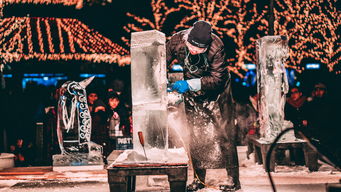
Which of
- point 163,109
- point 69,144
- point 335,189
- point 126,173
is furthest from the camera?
point 69,144

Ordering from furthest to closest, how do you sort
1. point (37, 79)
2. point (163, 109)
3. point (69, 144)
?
point (37, 79) → point (69, 144) → point (163, 109)

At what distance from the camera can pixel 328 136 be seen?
7.75 metres

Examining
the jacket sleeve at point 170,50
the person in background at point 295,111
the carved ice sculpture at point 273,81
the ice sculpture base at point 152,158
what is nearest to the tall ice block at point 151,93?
the ice sculpture base at point 152,158

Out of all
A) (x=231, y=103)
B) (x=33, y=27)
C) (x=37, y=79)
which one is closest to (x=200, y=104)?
(x=231, y=103)

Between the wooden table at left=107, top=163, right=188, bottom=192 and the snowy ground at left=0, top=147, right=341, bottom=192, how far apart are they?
1.39 meters

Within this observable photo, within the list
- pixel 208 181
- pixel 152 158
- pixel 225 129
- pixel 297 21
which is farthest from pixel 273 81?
pixel 297 21

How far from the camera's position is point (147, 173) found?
4.02m

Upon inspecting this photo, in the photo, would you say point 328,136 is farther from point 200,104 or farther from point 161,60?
point 161,60

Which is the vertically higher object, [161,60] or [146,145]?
[161,60]

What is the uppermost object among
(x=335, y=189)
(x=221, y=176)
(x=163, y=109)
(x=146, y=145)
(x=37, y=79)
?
(x=37, y=79)

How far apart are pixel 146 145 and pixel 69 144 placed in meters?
3.66

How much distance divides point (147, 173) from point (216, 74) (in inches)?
60.1

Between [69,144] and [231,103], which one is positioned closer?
[231,103]

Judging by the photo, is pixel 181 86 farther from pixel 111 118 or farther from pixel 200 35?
pixel 111 118
